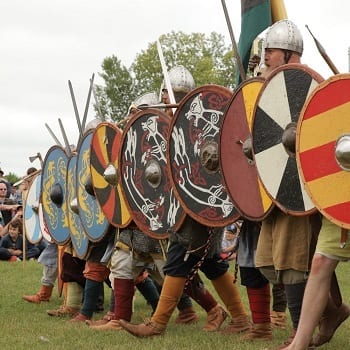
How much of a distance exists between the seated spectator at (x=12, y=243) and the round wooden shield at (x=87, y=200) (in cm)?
617

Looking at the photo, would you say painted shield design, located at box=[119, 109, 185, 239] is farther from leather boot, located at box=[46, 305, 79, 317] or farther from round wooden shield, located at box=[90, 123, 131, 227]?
leather boot, located at box=[46, 305, 79, 317]

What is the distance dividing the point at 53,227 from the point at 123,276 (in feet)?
4.56

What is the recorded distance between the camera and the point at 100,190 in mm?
5918

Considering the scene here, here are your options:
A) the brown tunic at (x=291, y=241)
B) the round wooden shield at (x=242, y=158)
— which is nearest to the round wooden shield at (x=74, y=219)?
the round wooden shield at (x=242, y=158)

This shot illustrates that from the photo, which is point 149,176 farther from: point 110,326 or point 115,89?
point 115,89

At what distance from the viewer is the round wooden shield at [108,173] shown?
5.69 meters

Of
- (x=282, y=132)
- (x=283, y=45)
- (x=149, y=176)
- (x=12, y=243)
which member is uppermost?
(x=283, y=45)

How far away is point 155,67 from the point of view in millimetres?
35625

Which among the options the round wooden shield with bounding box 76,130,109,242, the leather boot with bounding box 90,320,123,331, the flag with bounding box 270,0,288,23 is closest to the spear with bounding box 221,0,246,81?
the flag with bounding box 270,0,288,23

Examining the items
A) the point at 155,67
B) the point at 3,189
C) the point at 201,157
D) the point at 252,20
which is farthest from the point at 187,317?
the point at 155,67

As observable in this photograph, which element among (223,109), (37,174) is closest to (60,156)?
(37,174)

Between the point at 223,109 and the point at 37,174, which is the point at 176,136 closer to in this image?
the point at 223,109

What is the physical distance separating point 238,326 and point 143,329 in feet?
2.28

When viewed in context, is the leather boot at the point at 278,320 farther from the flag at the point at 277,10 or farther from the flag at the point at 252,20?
the flag at the point at 277,10
